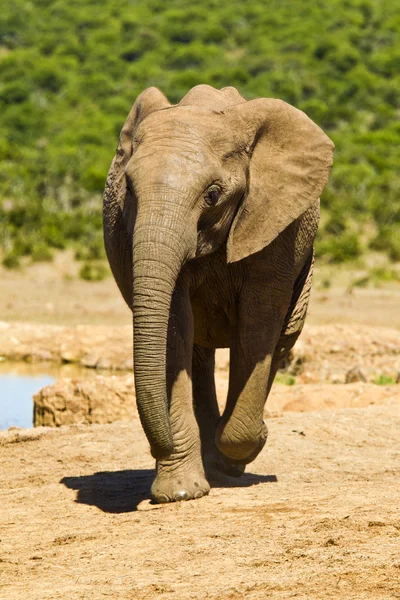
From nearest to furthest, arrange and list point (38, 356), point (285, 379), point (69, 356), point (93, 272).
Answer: point (285, 379), point (69, 356), point (38, 356), point (93, 272)

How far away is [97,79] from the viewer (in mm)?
52531

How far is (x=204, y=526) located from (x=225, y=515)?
0.72 feet

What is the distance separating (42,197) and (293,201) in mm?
22322

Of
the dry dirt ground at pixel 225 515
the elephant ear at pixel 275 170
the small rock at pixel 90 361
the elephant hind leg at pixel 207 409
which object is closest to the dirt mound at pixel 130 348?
the small rock at pixel 90 361

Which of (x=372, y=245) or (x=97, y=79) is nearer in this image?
(x=372, y=245)

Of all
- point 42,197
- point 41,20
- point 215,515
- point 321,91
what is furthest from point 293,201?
point 41,20

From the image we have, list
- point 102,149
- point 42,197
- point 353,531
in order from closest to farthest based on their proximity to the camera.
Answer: point 353,531, point 42,197, point 102,149

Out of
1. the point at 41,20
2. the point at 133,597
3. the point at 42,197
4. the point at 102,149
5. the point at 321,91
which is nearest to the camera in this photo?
the point at 133,597

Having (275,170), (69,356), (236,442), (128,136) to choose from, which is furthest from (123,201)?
(69,356)

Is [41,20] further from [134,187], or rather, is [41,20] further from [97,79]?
[134,187]

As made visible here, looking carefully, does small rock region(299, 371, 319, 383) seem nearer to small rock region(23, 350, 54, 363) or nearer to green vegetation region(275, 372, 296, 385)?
green vegetation region(275, 372, 296, 385)

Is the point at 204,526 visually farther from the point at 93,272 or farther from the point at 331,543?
the point at 93,272

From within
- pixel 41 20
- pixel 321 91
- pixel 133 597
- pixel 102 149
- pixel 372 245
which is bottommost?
pixel 133 597

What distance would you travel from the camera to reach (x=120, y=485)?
640 cm
